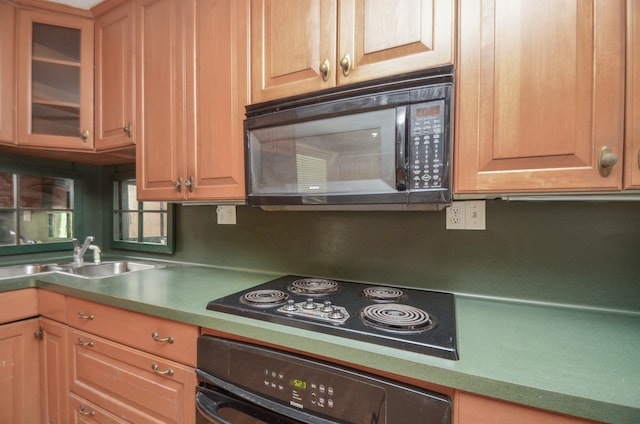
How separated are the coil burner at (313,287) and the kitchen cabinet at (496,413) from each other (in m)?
0.57

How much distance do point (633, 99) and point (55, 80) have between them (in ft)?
7.84

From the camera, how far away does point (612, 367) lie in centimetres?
62

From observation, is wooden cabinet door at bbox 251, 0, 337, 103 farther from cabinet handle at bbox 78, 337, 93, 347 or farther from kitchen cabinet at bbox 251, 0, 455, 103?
cabinet handle at bbox 78, 337, 93, 347

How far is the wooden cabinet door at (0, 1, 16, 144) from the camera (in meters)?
1.47

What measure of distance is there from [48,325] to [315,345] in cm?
138

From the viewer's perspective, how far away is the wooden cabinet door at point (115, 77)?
1496 mm

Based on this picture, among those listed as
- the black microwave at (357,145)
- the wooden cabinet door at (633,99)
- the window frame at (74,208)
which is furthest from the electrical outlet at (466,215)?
the window frame at (74,208)

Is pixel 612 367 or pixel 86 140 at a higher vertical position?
pixel 86 140

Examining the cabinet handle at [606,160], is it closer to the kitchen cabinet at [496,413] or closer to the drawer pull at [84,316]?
the kitchen cabinet at [496,413]

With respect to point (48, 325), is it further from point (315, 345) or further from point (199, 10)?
point (199, 10)

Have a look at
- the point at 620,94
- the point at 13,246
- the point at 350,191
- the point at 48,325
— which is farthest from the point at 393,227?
the point at 13,246

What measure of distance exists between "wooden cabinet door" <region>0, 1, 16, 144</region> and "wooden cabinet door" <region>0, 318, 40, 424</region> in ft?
3.02

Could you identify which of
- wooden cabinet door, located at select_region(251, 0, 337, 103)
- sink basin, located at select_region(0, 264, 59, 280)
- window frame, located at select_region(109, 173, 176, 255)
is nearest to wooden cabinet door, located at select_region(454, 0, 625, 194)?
wooden cabinet door, located at select_region(251, 0, 337, 103)

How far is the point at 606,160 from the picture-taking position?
27.1 inches
